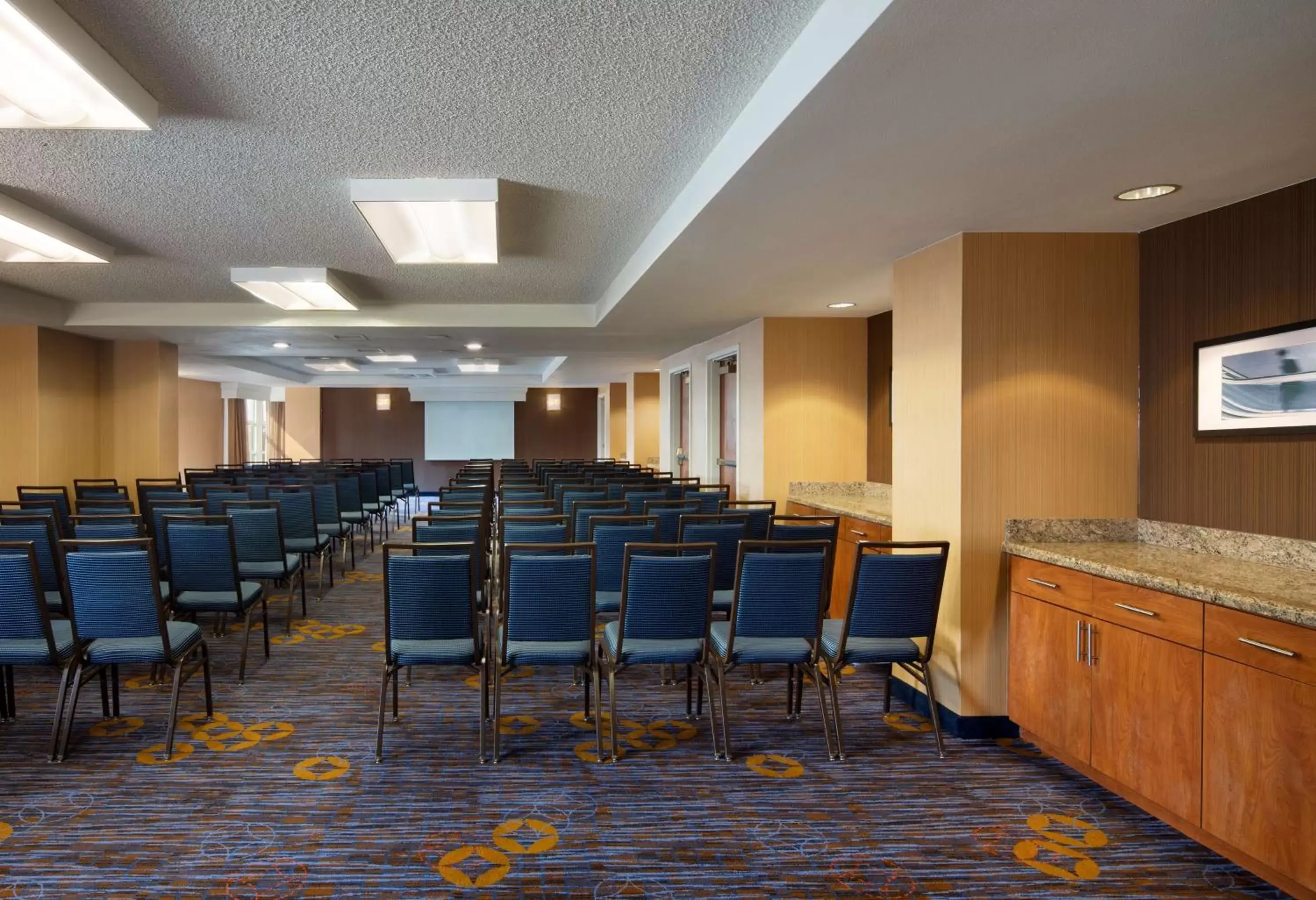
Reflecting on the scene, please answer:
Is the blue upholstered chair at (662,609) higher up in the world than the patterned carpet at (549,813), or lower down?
higher up

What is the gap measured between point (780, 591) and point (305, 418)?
1901 cm

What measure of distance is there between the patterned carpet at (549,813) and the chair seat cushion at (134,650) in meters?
0.43

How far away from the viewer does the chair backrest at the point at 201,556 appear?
4.27 metres

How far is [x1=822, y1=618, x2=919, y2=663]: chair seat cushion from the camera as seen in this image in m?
3.44

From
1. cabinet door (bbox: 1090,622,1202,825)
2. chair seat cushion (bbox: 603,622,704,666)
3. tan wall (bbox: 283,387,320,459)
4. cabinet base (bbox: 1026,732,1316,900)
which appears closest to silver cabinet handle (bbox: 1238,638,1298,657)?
cabinet door (bbox: 1090,622,1202,825)

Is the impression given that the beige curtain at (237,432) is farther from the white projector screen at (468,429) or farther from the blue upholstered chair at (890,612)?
the blue upholstered chair at (890,612)

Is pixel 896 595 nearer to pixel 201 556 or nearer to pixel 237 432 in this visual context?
pixel 201 556

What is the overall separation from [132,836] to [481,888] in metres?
1.34

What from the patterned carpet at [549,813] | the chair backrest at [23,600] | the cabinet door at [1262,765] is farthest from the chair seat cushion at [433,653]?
the cabinet door at [1262,765]

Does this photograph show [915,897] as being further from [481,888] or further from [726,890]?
[481,888]

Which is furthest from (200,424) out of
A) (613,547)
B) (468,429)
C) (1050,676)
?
(1050,676)

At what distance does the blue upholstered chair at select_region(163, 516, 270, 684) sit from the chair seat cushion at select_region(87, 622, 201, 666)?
769 millimetres

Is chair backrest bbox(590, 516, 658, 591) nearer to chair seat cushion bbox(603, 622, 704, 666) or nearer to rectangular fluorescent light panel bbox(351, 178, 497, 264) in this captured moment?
chair seat cushion bbox(603, 622, 704, 666)

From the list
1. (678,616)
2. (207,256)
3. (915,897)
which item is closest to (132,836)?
Result: (678,616)
